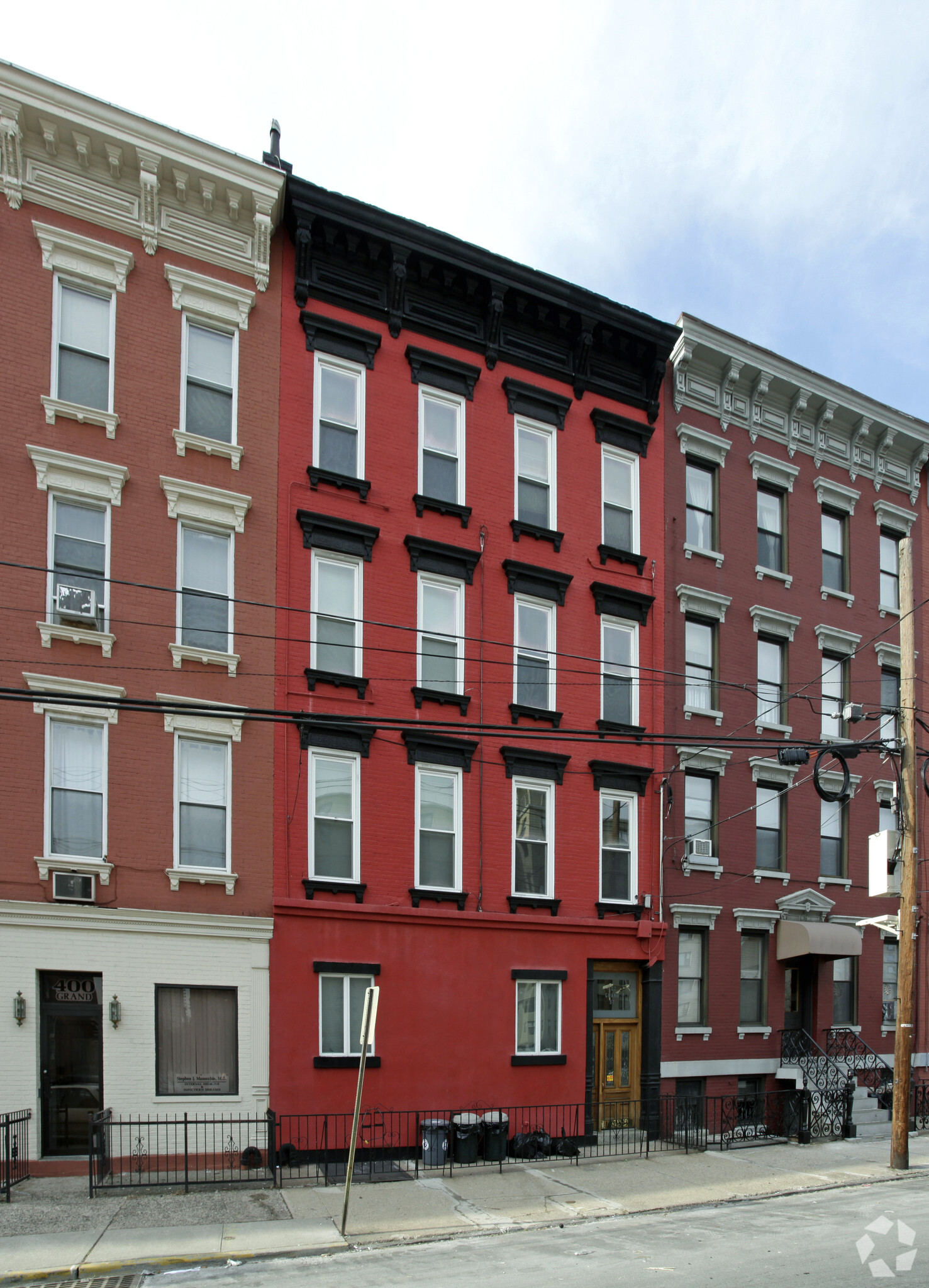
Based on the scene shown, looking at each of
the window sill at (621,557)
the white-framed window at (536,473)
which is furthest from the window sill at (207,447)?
the window sill at (621,557)

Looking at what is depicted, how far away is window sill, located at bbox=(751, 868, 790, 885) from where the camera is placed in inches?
929

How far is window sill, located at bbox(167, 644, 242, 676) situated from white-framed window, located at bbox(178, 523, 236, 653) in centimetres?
18

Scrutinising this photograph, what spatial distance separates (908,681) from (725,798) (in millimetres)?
5626

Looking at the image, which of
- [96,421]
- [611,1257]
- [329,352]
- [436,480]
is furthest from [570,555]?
[611,1257]

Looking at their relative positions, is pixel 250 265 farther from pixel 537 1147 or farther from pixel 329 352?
pixel 537 1147

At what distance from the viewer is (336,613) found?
19.6m

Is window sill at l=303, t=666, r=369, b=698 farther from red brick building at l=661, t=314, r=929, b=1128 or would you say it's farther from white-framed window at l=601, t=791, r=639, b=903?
red brick building at l=661, t=314, r=929, b=1128

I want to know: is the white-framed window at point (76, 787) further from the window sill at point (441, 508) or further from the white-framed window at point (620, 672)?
the white-framed window at point (620, 672)

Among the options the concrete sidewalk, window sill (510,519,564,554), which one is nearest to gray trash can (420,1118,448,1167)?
the concrete sidewalk

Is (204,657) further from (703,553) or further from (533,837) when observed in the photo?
(703,553)

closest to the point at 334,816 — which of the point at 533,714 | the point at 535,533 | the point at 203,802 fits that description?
the point at 203,802

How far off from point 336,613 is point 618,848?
740cm

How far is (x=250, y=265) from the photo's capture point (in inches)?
769

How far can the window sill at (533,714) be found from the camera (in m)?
20.9
